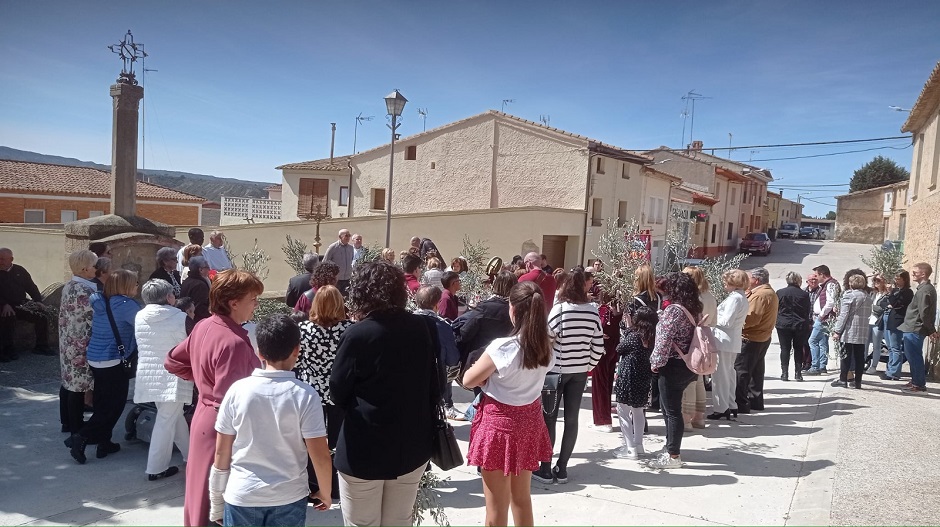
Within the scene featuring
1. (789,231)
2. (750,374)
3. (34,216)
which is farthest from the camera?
(789,231)

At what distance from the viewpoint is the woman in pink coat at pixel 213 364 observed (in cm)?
320

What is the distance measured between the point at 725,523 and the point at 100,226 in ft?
27.9

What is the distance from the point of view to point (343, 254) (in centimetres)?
1070

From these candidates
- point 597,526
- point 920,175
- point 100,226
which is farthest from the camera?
point 920,175

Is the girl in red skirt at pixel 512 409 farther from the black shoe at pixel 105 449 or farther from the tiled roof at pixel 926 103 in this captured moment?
the tiled roof at pixel 926 103

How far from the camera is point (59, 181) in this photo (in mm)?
36031

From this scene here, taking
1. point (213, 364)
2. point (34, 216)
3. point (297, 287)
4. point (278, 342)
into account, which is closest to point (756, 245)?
point (297, 287)

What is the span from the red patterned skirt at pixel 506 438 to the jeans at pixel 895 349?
782cm

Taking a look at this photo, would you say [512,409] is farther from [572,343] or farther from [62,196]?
[62,196]

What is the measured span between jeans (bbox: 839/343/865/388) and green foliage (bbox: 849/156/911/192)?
2516 inches

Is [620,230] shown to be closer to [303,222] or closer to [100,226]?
[100,226]

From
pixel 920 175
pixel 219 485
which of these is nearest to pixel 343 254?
pixel 219 485

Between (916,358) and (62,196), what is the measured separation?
131 ft

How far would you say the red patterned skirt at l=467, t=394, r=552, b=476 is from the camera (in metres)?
3.58
